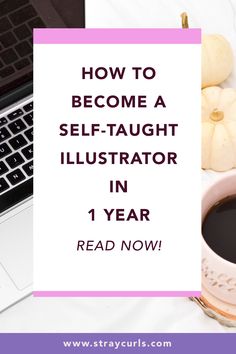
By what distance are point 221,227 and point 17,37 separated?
387 millimetres

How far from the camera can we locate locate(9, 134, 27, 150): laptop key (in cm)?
78

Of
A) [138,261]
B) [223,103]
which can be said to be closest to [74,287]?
[138,261]

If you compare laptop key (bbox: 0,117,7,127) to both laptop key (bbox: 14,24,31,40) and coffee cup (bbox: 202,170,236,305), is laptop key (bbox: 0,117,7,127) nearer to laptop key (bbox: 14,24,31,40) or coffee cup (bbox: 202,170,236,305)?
laptop key (bbox: 14,24,31,40)

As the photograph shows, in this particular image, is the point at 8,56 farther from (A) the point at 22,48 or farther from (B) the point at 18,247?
(B) the point at 18,247

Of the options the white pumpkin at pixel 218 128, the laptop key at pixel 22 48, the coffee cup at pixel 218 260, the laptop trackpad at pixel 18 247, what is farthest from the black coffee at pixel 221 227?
the laptop key at pixel 22 48

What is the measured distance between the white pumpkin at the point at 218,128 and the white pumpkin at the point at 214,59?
0.03 m

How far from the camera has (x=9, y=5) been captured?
781 mm

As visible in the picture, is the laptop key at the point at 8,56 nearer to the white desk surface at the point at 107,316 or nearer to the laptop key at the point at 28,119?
the laptop key at the point at 28,119

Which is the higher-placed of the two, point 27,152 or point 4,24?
point 4,24

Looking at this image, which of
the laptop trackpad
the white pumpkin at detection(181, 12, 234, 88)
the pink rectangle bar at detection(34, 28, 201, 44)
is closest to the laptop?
the laptop trackpad

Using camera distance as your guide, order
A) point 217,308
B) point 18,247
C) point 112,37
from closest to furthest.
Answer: point 112,37
point 217,308
point 18,247
